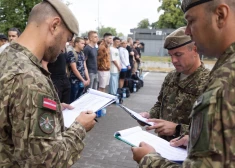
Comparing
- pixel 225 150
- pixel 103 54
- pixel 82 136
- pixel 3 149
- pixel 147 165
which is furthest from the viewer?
pixel 103 54

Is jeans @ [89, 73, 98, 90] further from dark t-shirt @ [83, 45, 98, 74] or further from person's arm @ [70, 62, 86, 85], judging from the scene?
person's arm @ [70, 62, 86, 85]

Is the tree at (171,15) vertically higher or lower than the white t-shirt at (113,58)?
higher

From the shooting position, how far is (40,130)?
4.31ft

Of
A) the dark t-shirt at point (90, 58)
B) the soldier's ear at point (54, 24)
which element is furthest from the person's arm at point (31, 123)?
the dark t-shirt at point (90, 58)

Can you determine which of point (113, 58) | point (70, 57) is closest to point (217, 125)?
point (70, 57)

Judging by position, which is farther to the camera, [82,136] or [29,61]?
[82,136]

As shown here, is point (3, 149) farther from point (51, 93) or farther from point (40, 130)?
point (51, 93)

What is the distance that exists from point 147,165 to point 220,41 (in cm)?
65

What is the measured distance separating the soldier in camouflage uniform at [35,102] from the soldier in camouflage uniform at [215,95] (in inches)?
23.3

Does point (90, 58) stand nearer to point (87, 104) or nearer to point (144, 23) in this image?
point (87, 104)

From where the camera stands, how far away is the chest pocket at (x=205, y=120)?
981mm

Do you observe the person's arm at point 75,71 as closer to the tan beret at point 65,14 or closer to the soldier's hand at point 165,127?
the soldier's hand at point 165,127

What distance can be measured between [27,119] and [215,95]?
0.88 metres

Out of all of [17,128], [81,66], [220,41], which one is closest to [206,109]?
[220,41]
